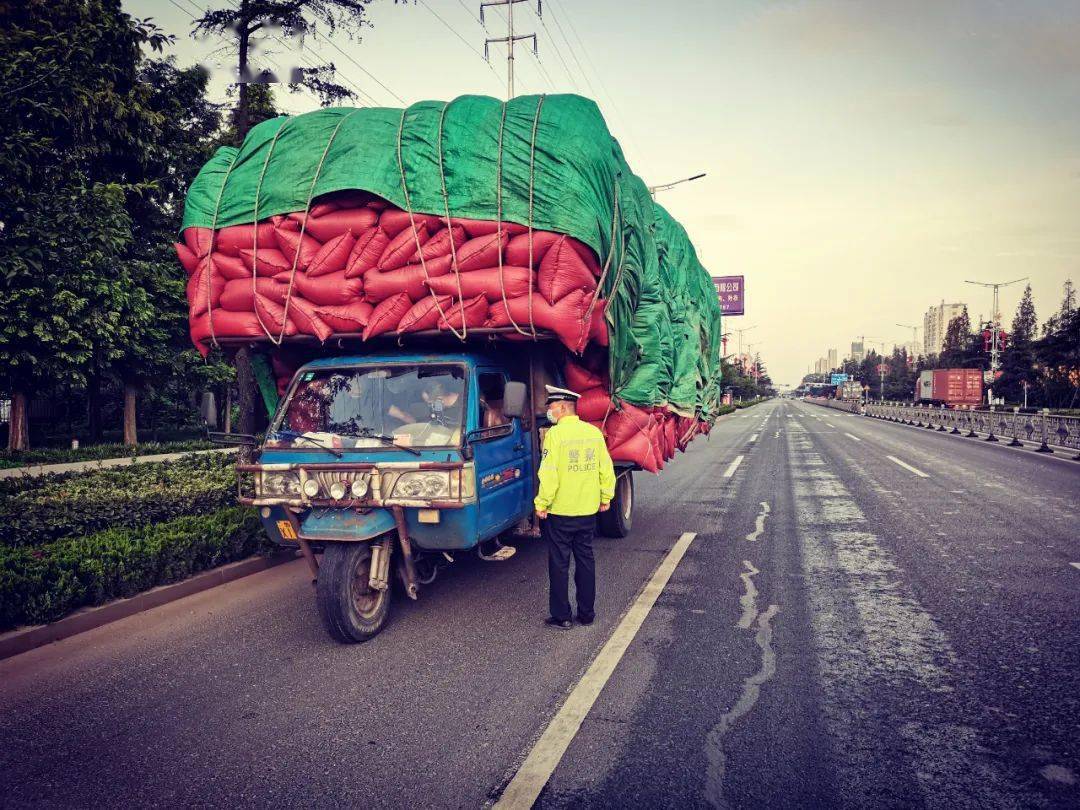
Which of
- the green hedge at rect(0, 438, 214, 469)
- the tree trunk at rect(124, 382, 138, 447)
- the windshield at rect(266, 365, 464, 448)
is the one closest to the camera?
the windshield at rect(266, 365, 464, 448)

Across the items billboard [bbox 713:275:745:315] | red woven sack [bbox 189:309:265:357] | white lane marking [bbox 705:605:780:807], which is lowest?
white lane marking [bbox 705:605:780:807]

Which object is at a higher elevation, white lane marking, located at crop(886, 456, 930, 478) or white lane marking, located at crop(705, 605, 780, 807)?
white lane marking, located at crop(705, 605, 780, 807)

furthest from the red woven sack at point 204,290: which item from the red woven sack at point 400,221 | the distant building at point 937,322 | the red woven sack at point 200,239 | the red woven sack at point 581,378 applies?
the distant building at point 937,322

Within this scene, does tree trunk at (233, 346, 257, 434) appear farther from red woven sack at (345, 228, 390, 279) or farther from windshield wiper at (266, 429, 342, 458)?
red woven sack at (345, 228, 390, 279)

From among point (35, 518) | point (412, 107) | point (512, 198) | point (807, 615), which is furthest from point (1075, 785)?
point (35, 518)

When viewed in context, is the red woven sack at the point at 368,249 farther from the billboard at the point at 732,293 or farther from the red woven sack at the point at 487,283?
the billboard at the point at 732,293

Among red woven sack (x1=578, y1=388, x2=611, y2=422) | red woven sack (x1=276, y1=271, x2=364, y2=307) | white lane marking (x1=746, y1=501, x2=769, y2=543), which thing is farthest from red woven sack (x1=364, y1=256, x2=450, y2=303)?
white lane marking (x1=746, y1=501, x2=769, y2=543)

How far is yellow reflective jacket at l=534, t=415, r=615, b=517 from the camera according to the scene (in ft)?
16.4

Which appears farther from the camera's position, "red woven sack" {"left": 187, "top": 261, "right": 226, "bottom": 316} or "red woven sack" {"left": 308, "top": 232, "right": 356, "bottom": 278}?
"red woven sack" {"left": 187, "top": 261, "right": 226, "bottom": 316}

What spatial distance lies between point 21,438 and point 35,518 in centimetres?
1536

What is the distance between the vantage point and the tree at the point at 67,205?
1515 centimetres

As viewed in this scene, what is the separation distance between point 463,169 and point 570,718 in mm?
4194

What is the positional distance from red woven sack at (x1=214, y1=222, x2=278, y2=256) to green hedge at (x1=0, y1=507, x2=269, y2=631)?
2.76m

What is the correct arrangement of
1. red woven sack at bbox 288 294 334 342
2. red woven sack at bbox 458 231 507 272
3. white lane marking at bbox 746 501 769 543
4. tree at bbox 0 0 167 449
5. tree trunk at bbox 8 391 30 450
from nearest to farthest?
red woven sack at bbox 458 231 507 272 < red woven sack at bbox 288 294 334 342 < white lane marking at bbox 746 501 769 543 < tree at bbox 0 0 167 449 < tree trunk at bbox 8 391 30 450
